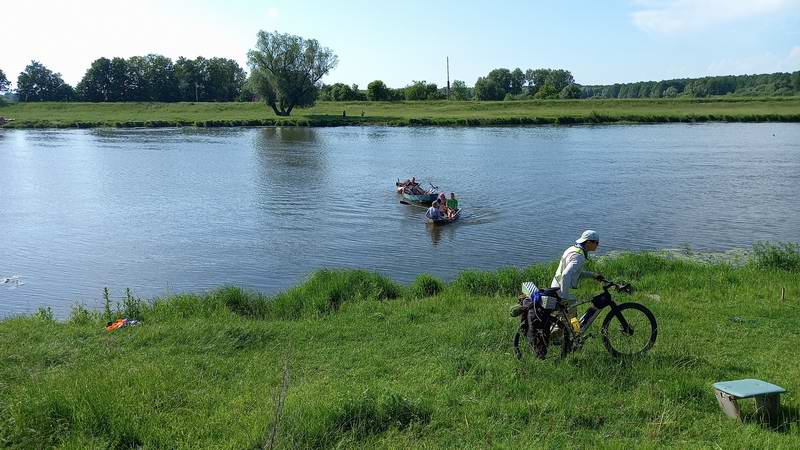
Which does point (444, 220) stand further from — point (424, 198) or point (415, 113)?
point (415, 113)

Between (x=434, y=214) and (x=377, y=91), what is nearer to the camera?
(x=434, y=214)

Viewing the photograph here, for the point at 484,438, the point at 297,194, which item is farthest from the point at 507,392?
the point at 297,194

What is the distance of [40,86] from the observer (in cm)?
14925

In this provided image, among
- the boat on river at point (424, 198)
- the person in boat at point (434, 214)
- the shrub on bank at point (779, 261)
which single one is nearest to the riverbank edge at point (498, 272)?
the shrub on bank at point (779, 261)

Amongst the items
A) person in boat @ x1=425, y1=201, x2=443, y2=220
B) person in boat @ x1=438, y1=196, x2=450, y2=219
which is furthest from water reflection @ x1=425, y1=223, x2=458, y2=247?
person in boat @ x1=438, y1=196, x2=450, y2=219

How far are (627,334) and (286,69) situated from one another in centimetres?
9842

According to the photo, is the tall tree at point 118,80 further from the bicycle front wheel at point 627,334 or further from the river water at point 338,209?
the bicycle front wheel at point 627,334

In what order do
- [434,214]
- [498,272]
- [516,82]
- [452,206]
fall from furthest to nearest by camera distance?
[516,82]
[452,206]
[434,214]
[498,272]

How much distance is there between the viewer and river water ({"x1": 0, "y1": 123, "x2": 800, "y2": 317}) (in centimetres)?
1962

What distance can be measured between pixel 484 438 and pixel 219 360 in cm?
426

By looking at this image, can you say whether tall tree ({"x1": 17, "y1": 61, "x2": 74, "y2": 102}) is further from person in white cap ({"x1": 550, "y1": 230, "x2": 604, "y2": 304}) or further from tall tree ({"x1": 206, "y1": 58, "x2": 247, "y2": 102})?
person in white cap ({"x1": 550, "y1": 230, "x2": 604, "y2": 304})

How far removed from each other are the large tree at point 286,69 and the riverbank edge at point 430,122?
694cm

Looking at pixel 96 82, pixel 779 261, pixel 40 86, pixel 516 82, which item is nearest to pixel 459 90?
pixel 516 82

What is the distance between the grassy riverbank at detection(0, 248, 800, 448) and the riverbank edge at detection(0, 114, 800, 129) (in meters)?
81.2
